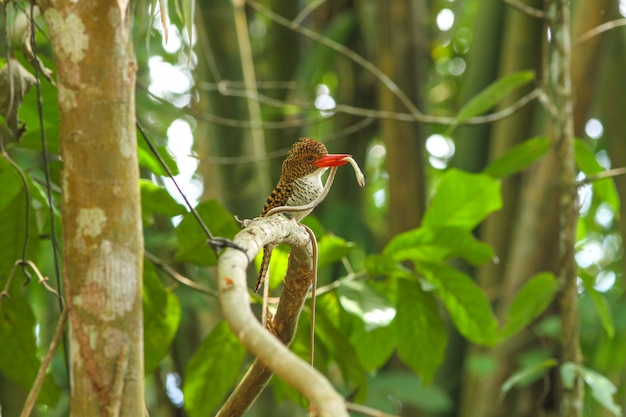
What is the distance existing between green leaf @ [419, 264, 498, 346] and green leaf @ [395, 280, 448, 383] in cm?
4

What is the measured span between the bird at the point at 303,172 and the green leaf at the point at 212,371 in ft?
1.39

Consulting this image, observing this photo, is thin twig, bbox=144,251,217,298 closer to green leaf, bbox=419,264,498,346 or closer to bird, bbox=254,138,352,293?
bird, bbox=254,138,352,293

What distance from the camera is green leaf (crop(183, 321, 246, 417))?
81.7 inches

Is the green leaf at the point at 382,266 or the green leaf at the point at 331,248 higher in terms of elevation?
the green leaf at the point at 331,248

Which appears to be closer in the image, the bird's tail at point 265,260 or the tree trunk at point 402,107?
the bird's tail at point 265,260

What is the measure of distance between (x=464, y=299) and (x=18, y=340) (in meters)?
1.06

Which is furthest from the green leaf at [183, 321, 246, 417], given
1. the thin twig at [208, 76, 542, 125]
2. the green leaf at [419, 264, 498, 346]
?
the thin twig at [208, 76, 542, 125]

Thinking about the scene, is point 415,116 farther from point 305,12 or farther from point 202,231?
point 202,231

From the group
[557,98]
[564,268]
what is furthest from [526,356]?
[557,98]

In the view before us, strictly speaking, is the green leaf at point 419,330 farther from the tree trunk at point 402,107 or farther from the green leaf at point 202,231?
the tree trunk at point 402,107

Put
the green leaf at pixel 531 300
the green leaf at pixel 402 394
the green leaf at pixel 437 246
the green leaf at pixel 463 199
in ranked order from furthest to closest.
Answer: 1. the green leaf at pixel 402 394
2. the green leaf at pixel 531 300
3. the green leaf at pixel 463 199
4. the green leaf at pixel 437 246

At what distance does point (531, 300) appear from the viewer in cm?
246

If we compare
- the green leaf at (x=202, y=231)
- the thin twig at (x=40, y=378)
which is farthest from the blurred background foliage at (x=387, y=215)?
the thin twig at (x=40, y=378)

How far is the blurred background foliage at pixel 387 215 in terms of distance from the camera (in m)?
2.04
